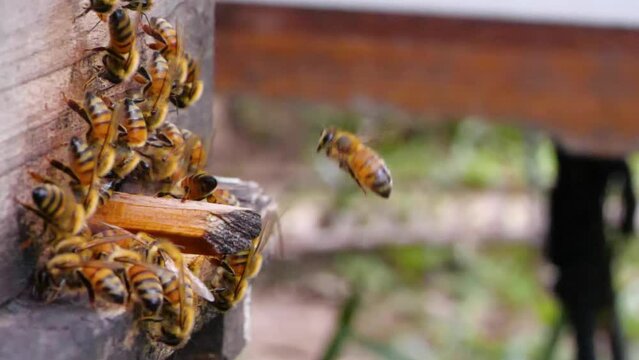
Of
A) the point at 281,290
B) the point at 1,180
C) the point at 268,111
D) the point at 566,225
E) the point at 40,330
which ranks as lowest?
the point at 281,290

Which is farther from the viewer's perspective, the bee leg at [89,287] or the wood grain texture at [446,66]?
the wood grain texture at [446,66]

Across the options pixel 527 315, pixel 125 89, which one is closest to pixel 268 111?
pixel 527 315

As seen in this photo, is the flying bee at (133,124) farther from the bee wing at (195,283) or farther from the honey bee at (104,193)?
the bee wing at (195,283)

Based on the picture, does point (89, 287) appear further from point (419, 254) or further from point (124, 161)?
point (419, 254)

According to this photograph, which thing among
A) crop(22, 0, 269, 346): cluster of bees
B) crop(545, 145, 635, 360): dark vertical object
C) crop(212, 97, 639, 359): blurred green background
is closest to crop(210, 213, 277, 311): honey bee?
crop(22, 0, 269, 346): cluster of bees

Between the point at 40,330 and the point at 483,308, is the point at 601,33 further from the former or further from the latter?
the point at 483,308

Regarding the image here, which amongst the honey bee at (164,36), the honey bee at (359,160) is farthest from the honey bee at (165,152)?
the honey bee at (359,160)

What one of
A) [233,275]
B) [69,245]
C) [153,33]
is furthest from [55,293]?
[153,33]
